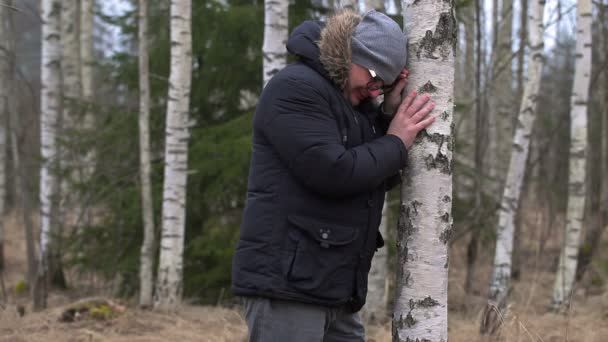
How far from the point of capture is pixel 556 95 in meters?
14.0

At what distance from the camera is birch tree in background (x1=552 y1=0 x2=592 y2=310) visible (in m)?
6.18

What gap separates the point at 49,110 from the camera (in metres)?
7.01

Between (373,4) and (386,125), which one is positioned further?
(373,4)

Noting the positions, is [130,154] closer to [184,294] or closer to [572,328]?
[184,294]

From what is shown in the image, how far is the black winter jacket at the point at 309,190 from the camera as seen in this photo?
81.7 inches

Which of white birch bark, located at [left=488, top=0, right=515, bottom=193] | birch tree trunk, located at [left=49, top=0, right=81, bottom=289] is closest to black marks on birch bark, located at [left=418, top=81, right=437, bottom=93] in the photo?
birch tree trunk, located at [left=49, top=0, right=81, bottom=289]

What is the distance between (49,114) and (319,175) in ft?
18.8

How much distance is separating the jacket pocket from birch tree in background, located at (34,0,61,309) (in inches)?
201

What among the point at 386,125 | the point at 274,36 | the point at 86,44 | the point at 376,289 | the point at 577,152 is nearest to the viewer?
the point at 386,125

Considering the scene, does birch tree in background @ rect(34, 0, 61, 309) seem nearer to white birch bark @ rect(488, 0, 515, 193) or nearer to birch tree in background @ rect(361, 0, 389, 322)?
birch tree in background @ rect(361, 0, 389, 322)

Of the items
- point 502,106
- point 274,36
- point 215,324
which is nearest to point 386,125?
point 274,36

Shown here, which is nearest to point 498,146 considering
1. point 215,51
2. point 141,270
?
point 215,51

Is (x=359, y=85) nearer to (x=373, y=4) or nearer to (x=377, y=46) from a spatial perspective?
(x=377, y=46)

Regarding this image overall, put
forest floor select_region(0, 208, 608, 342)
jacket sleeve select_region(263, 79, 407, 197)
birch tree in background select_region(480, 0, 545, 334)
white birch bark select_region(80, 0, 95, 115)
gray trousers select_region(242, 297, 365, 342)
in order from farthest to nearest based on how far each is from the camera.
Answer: white birch bark select_region(80, 0, 95, 115) → birch tree in background select_region(480, 0, 545, 334) → forest floor select_region(0, 208, 608, 342) → gray trousers select_region(242, 297, 365, 342) → jacket sleeve select_region(263, 79, 407, 197)
